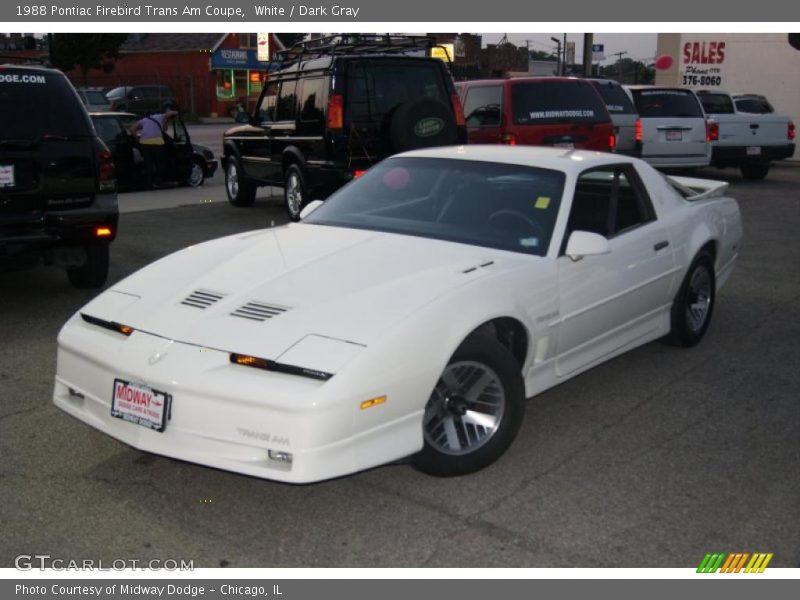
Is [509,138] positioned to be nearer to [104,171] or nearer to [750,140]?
[104,171]

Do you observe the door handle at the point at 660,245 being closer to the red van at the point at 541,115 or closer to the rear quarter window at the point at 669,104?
the red van at the point at 541,115

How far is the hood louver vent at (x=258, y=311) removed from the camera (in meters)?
4.05

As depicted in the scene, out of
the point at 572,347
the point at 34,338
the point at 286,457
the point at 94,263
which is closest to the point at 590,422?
the point at 572,347

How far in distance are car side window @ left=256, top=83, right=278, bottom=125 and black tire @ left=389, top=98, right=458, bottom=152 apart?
276cm

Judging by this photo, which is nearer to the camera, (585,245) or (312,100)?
(585,245)

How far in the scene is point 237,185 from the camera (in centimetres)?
1406

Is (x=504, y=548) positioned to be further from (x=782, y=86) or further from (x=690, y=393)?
→ (x=782, y=86)

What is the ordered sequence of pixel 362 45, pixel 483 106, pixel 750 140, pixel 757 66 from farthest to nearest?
pixel 757 66, pixel 750 140, pixel 483 106, pixel 362 45

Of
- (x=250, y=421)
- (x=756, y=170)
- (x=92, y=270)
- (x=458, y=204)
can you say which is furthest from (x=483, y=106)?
(x=250, y=421)

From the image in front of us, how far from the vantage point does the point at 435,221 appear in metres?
5.20

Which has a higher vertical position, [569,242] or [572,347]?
[569,242]

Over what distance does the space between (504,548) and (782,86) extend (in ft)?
79.3

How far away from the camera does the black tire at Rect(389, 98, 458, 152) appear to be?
403 inches

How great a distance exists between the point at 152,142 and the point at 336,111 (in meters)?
5.78
